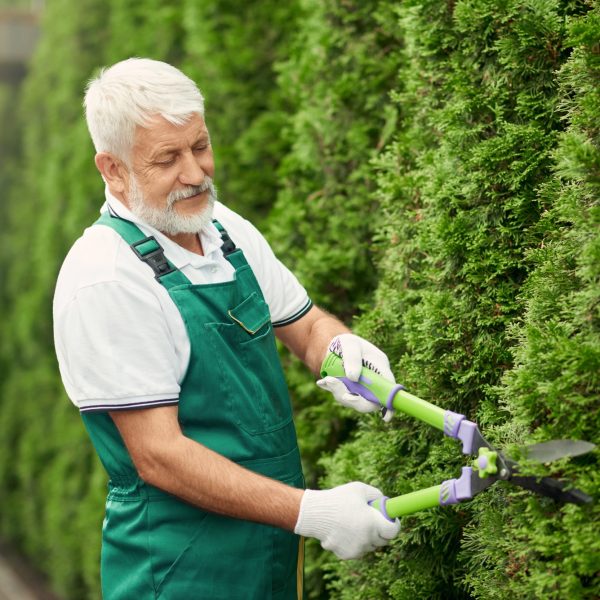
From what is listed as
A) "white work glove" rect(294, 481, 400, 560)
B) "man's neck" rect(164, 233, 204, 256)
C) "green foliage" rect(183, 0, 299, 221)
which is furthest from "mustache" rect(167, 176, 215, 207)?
"green foliage" rect(183, 0, 299, 221)

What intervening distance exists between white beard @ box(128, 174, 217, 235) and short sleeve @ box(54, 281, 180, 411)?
24cm

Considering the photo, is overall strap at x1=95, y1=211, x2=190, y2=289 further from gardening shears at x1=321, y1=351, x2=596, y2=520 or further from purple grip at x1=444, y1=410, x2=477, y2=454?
purple grip at x1=444, y1=410, x2=477, y2=454

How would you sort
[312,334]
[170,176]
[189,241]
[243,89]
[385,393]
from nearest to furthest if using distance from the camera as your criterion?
[385,393] → [170,176] → [189,241] → [312,334] → [243,89]

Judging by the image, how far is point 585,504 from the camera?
6.81ft

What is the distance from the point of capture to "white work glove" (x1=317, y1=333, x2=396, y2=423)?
2.51 m

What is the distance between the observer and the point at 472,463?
89.0 inches

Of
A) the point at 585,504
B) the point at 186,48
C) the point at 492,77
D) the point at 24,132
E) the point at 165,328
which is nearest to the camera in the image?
the point at 585,504

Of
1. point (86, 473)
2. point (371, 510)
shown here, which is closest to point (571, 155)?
point (371, 510)

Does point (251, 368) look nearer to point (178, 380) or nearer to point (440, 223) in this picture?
point (178, 380)

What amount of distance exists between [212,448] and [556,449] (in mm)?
891

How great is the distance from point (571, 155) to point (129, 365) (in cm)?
117

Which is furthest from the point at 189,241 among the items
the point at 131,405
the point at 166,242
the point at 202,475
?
the point at 202,475

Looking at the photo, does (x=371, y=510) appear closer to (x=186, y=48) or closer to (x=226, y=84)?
(x=226, y=84)

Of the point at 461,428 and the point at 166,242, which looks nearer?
the point at 461,428
